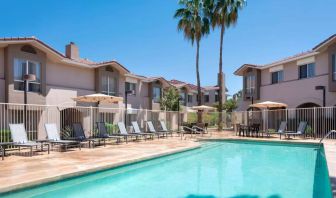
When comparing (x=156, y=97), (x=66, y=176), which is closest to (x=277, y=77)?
(x=156, y=97)

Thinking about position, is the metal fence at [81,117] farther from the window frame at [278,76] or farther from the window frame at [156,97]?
the window frame at [278,76]

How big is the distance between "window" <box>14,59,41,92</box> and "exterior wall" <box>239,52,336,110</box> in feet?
63.4

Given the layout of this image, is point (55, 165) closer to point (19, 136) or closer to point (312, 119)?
point (19, 136)

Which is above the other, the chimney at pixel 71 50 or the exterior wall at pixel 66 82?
the chimney at pixel 71 50

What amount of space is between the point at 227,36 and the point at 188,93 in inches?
783

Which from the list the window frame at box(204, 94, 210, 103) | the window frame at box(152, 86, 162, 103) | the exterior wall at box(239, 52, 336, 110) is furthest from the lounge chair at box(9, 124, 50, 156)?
the window frame at box(204, 94, 210, 103)

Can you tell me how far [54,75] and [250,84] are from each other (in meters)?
19.2

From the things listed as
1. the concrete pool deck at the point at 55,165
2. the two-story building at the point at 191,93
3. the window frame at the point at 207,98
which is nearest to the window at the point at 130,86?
the two-story building at the point at 191,93

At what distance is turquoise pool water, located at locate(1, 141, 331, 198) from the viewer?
27.0ft

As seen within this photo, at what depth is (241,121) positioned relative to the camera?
30.2m

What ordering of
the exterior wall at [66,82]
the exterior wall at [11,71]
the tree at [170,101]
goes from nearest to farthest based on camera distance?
the exterior wall at [11,71], the exterior wall at [66,82], the tree at [170,101]

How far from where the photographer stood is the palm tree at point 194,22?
3056cm

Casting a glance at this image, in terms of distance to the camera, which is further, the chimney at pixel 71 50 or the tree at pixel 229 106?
the tree at pixel 229 106

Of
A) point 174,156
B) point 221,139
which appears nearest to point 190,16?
point 221,139
